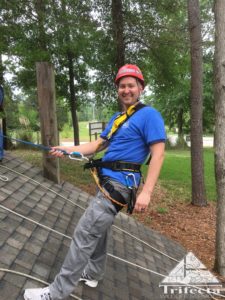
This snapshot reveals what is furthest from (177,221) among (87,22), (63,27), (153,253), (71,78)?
(71,78)

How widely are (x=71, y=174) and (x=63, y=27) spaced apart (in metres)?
4.80

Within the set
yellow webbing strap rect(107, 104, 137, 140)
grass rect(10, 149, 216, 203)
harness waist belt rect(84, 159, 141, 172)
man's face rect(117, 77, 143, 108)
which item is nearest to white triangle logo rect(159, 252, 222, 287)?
harness waist belt rect(84, 159, 141, 172)

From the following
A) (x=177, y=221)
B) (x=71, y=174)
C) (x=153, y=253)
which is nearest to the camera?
(x=153, y=253)

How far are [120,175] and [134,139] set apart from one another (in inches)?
13.5

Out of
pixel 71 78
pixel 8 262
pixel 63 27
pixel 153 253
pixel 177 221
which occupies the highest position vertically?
pixel 63 27

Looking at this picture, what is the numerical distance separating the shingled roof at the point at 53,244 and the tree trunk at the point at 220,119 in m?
0.72

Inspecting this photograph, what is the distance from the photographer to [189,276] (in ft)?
17.6

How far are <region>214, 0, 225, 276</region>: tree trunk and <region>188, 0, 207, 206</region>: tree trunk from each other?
4951mm

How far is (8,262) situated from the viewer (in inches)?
132

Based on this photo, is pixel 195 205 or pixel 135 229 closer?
pixel 135 229

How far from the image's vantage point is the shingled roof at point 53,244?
348cm

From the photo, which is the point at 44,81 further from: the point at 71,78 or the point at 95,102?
the point at 95,102

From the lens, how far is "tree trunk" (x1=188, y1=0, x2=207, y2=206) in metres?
10.5

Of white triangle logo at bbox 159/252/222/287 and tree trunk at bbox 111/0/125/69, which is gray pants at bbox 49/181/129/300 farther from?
tree trunk at bbox 111/0/125/69
